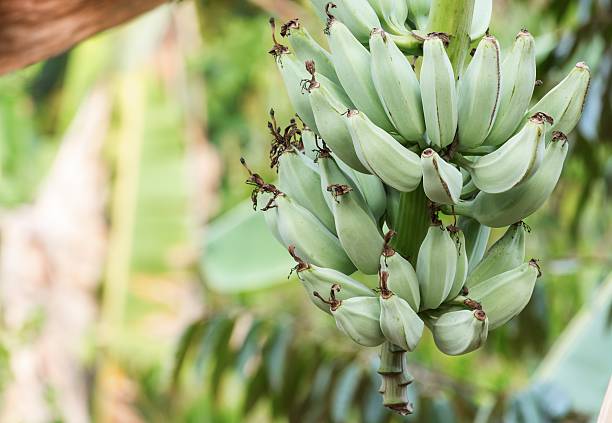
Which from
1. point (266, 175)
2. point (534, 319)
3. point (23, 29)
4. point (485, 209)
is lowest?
point (534, 319)

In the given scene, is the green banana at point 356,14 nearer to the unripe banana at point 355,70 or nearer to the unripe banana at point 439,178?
the unripe banana at point 355,70

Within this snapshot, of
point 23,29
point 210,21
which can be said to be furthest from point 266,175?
point 23,29

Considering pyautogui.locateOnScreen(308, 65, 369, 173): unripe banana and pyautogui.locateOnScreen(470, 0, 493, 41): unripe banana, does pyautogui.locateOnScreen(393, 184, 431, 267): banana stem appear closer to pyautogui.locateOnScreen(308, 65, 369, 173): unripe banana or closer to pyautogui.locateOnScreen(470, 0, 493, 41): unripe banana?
pyautogui.locateOnScreen(308, 65, 369, 173): unripe banana

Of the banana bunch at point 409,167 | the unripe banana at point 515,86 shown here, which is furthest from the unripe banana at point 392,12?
A: the unripe banana at point 515,86

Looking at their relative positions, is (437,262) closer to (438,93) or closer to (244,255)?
(438,93)

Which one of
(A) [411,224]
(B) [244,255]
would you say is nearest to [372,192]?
(A) [411,224]

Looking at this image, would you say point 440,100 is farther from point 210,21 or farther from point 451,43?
point 210,21
